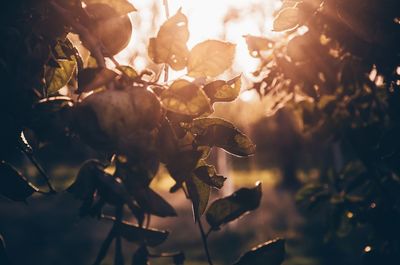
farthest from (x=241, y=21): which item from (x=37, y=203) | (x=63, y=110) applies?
(x=63, y=110)

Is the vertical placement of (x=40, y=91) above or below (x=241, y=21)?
below

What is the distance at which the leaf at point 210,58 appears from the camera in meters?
0.96

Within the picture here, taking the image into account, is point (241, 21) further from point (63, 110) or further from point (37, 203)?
point (63, 110)

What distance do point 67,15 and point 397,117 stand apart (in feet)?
3.71

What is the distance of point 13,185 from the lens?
0.99 metres

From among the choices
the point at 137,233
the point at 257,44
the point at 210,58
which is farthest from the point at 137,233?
the point at 257,44

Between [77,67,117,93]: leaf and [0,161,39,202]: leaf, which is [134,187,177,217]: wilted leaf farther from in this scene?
[0,161,39,202]: leaf

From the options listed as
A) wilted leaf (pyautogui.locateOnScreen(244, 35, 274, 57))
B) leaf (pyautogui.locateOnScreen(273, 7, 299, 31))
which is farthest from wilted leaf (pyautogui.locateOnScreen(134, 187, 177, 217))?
wilted leaf (pyautogui.locateOnScreen(244, 35, 274, 57))

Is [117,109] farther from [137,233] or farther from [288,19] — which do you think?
[288,19]

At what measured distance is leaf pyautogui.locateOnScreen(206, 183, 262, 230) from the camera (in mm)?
1098

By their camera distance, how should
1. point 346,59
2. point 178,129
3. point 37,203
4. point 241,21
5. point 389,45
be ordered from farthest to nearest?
point 37,203, point 241,21, point 346,59, point 389,45, point 178,129

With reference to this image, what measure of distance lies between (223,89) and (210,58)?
71 millimetres

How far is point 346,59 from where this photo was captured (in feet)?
5.40

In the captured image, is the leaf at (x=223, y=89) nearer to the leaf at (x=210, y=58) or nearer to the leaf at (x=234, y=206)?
the leaf at (x=210, y=58)
